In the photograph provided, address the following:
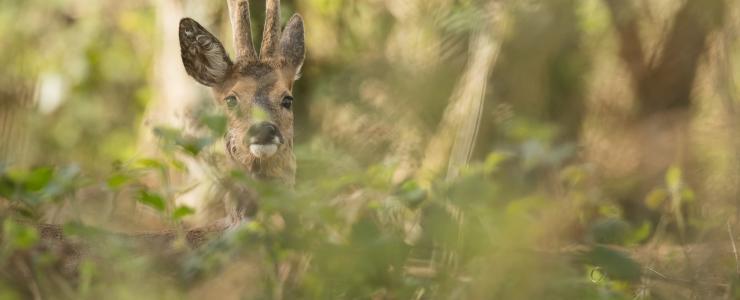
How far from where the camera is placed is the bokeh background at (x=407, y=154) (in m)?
3.56

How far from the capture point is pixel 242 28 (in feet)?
20.8

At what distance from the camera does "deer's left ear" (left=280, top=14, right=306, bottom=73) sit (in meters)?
6.61

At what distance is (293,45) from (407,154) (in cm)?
86

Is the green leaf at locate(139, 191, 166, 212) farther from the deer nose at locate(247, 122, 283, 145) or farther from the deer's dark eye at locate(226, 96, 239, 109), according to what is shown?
the deer's dark eye at locate(226, 96, 239, 109)

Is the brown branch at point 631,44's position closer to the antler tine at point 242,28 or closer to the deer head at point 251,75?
the deer head at point 251,75

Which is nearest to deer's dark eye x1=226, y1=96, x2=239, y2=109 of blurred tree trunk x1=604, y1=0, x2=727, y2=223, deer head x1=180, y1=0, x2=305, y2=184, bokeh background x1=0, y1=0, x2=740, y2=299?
deer head x1=180, y1=0, x2=305, y2=184

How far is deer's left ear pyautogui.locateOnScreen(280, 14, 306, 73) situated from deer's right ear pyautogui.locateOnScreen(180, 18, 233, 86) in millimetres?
338

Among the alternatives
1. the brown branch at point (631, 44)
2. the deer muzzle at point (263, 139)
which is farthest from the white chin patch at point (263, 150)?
the brown branch at point (631, 44)

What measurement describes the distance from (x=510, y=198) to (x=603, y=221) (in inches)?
21.2

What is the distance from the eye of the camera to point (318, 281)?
3.54 meters

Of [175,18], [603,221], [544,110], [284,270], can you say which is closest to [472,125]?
[603,221]

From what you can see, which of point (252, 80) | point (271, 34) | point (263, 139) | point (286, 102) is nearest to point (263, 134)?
point (263, 139)

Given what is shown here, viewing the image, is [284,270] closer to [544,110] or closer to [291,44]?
[291,44]

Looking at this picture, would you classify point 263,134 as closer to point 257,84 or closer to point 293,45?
point 257,84
